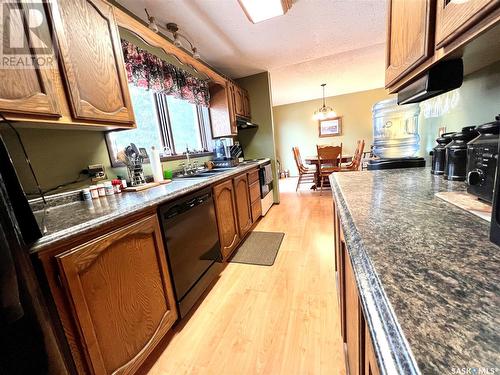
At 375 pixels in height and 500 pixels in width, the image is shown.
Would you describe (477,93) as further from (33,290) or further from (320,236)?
(33,290)

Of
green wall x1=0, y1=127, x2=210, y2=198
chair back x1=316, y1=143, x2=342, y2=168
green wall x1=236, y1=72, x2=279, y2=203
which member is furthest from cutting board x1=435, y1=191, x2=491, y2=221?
chair back x1=316, y1=143, x2=342, y2=168

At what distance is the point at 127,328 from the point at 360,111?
7.10 metres

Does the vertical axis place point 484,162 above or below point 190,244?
above

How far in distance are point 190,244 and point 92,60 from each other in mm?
1249

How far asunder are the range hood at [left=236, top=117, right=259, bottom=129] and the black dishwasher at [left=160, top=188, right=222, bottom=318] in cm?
189

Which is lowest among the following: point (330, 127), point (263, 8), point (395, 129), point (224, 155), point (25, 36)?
point (224, 155)

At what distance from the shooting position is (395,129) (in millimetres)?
2324

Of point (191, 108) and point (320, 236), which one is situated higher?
point (191, 108)

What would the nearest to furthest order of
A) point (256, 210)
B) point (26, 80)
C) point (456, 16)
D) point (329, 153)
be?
point (456, 16), point (26, 80), point (256, 210), point (329, 153)

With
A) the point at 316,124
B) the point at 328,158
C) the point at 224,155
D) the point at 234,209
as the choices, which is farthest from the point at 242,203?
the point at 316,124

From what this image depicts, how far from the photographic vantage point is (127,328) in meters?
0.99

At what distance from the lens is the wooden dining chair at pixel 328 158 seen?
420 centimetres

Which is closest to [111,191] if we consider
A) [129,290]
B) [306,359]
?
[129,290]

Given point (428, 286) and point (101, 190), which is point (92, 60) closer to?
point (101, 190)
